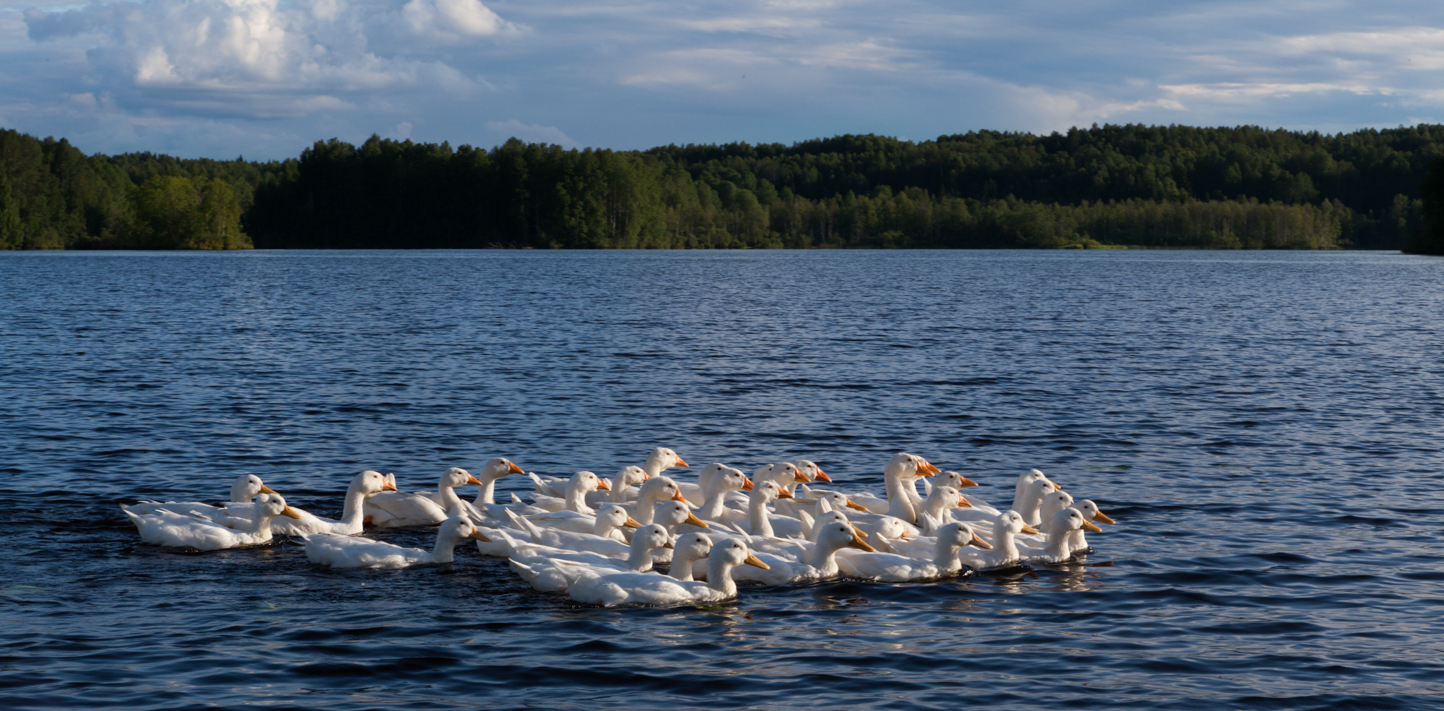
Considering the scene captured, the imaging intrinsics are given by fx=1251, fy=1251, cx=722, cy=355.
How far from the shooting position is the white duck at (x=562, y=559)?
40.2 feet

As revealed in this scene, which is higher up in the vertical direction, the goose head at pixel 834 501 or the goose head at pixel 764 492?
the goose head at pixel 764 492

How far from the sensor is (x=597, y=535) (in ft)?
44.9

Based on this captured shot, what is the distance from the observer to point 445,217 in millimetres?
182250

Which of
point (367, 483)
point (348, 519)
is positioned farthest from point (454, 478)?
point (348, 519)

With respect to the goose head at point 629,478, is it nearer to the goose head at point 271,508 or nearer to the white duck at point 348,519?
the white duck at point 348,519

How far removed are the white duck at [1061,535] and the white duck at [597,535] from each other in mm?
4513

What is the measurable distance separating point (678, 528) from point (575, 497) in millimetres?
1722

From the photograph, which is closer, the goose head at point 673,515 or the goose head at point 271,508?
the goose head at point 673,515

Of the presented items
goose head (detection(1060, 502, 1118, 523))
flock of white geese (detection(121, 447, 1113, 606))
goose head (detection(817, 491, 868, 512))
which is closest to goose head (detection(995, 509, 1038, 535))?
flock of white geese (detection(121, 447, 1113, 606))

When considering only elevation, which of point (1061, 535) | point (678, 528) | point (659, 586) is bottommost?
point (659, 586)

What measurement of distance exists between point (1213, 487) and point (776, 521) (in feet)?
22.4

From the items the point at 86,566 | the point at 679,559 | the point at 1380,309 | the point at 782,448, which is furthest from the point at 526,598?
the point at 1380,309

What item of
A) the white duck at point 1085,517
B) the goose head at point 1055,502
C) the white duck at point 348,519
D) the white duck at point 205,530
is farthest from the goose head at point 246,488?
the white duck at point 1085,517

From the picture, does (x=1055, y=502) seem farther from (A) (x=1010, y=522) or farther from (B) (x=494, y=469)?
(B) (x=494, y=469)
